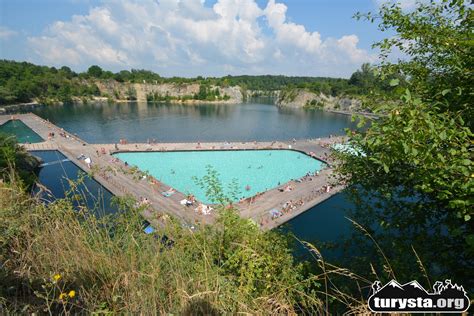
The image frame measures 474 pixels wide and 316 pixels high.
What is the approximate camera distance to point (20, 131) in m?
53.6

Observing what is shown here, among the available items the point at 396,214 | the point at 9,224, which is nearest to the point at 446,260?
the point at 396,214

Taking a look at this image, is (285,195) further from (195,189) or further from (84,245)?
(84,245)

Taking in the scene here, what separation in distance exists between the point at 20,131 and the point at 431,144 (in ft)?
224

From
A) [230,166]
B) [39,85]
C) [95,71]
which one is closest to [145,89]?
[95,71]

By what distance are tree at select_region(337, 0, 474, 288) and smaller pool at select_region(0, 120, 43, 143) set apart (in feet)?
178

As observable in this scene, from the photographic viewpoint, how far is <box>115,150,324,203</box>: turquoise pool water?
102 ft

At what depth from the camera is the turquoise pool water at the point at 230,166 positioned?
31.0 m

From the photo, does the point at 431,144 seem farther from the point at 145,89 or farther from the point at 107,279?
the point at 145,89

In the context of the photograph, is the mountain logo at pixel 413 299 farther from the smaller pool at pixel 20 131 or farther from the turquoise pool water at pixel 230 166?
the smaller pool at pixel 20 131

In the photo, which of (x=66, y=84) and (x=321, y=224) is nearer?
(x=321, y=224)

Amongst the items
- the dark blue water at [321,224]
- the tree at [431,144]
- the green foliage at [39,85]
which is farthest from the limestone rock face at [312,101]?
the tree at [431,144]

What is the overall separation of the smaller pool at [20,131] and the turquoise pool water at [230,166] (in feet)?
64.6

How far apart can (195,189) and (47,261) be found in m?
25.9

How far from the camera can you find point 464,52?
13.3 ft
